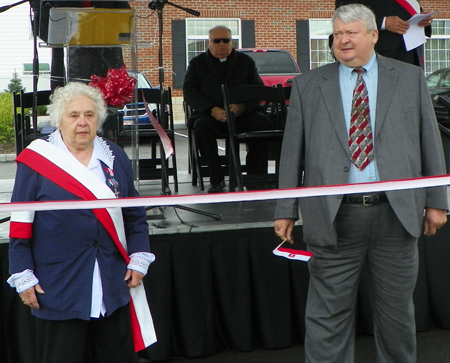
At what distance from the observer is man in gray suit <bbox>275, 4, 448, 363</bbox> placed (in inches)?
109

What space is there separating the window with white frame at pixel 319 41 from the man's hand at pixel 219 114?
866 cm

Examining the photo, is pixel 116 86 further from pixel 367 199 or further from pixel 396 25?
pixel 367 199

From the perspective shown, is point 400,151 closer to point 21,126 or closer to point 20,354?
point 20,354

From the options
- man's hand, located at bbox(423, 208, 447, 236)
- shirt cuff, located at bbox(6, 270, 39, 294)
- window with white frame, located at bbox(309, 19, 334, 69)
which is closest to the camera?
shirt cuff, located at bbox(6, 270, 39, 294)

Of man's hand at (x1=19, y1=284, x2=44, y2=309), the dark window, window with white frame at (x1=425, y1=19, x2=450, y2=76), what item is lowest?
man's hand at (x1=19, y1=284, x2=44, y2=309)

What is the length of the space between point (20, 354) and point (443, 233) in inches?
97.0

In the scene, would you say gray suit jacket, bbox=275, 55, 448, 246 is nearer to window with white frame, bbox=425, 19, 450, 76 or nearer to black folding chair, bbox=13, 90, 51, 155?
black folding chair, bbox=13, 90, 51, 155

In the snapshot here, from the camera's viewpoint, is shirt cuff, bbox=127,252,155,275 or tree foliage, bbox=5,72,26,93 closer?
shirt cuff, bbox=127,252,155,275

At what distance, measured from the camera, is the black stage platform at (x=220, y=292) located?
3732 mm

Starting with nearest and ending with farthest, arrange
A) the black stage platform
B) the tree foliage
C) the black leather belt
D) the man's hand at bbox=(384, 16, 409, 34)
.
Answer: the black leather belt, the black stage platform, the man's hand at bbox=(384, 16, 409, 34), the tree foliage

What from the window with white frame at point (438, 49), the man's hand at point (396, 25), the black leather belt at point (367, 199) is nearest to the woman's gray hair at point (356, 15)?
the black leather belt at point (367, 199)

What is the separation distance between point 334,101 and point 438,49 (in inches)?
534

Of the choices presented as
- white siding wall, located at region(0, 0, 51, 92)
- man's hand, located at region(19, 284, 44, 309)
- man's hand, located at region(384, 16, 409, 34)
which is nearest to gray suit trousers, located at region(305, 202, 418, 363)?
man's hand, located at region(19, 284, 44, 309)

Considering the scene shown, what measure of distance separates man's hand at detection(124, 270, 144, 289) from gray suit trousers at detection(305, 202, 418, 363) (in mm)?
784
